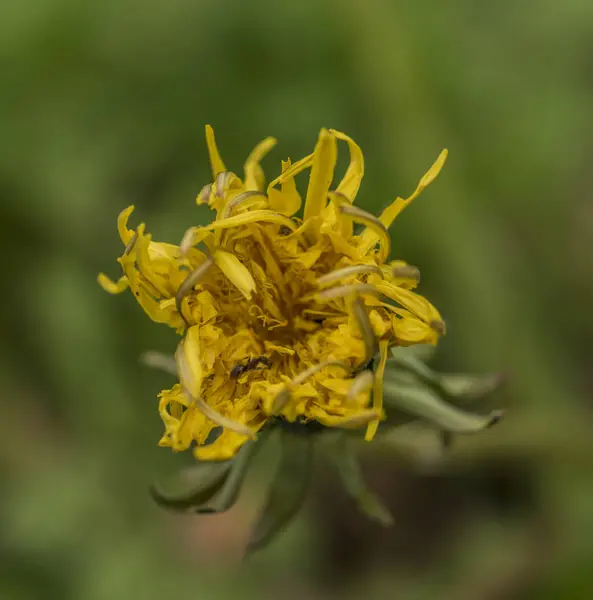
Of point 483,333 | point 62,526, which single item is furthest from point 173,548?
point 483,333

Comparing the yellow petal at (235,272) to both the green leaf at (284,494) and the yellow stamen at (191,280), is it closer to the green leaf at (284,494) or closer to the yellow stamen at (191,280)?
the yellow stamen at (191,280)

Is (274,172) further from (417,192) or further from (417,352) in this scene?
(417,192)

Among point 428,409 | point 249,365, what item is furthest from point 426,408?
point 249,365

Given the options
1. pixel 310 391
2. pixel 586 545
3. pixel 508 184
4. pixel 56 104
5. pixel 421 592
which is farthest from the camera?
pixel 56 104

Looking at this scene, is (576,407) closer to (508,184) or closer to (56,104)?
(508,184)

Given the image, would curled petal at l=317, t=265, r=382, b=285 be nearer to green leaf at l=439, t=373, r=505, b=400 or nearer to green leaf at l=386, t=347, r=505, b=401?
green leaf at l=386, t=347, r=505, b=401

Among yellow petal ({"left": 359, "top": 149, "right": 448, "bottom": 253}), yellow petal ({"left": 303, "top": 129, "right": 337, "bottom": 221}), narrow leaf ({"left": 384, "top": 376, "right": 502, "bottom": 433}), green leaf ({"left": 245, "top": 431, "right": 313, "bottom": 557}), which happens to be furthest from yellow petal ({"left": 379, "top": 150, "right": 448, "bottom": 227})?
green leaf ({"left": 245, "top": 431, "right": 313, "bottom": 557})

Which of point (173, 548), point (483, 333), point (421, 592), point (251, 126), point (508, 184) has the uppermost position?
point (251, 126)
